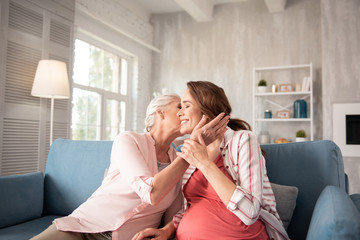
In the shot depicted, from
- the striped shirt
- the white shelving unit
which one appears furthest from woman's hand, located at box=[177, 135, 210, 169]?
the white shelving unit

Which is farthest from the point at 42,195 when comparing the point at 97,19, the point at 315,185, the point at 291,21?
the point at 291,21

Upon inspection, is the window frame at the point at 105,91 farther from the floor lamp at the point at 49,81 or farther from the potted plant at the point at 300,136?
the potted plant at the point at 300,136

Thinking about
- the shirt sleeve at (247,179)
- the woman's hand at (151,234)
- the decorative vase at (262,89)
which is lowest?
the woman's hand at (151,234)

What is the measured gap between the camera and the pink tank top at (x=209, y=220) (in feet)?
4.49

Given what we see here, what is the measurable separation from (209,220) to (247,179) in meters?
0.25

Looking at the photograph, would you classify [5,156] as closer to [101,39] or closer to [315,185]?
[101,39]

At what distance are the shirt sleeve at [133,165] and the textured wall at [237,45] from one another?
15.2 ft

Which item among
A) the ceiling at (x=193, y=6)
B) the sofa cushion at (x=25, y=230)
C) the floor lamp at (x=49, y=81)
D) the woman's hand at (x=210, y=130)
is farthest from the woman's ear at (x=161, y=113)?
the ceiling at (x=193, y=6)

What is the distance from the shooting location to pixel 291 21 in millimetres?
5797

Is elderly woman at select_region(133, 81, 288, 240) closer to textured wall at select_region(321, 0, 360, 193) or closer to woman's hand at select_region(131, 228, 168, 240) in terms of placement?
woman's hand at select_region(131, 228, 168, 240)

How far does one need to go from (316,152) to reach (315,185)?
0.58 feet

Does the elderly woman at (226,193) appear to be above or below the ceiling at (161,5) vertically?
below

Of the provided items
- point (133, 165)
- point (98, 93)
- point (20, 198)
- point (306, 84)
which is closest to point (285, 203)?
point (133, 165)

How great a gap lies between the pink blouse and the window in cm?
337
